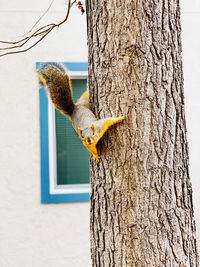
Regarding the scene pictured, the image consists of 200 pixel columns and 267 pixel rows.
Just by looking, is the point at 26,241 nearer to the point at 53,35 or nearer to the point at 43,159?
the point at 43,159

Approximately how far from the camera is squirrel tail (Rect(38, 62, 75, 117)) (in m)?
1.91

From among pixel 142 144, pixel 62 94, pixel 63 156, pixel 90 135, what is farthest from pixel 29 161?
pixel 142 144

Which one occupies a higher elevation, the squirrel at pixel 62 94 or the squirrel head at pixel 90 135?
the squirrel at pixel 62 94

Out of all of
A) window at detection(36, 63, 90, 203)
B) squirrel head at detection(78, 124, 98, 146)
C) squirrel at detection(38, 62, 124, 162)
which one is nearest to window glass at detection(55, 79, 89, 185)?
window at detection(36, 63, 90, 203)

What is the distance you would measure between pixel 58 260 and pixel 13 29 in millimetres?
2226

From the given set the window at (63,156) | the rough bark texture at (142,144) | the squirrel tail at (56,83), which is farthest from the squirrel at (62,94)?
the window at (63,156)

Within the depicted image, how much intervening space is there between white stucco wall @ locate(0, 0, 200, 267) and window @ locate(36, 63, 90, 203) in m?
0.08

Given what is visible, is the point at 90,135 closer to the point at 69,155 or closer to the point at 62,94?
the point at 62,94

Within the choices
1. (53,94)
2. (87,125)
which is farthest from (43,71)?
(87,125)

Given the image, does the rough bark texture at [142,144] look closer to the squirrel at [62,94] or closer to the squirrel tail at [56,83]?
the squirrel at [62,94]

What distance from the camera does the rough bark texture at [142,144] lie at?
150 cm

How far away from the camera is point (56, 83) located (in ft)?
6.25

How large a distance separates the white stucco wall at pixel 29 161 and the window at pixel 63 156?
77 mm

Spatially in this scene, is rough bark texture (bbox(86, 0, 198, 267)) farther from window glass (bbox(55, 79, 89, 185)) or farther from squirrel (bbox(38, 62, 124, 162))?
window glass (bbox(55, 79, 89, 185))
